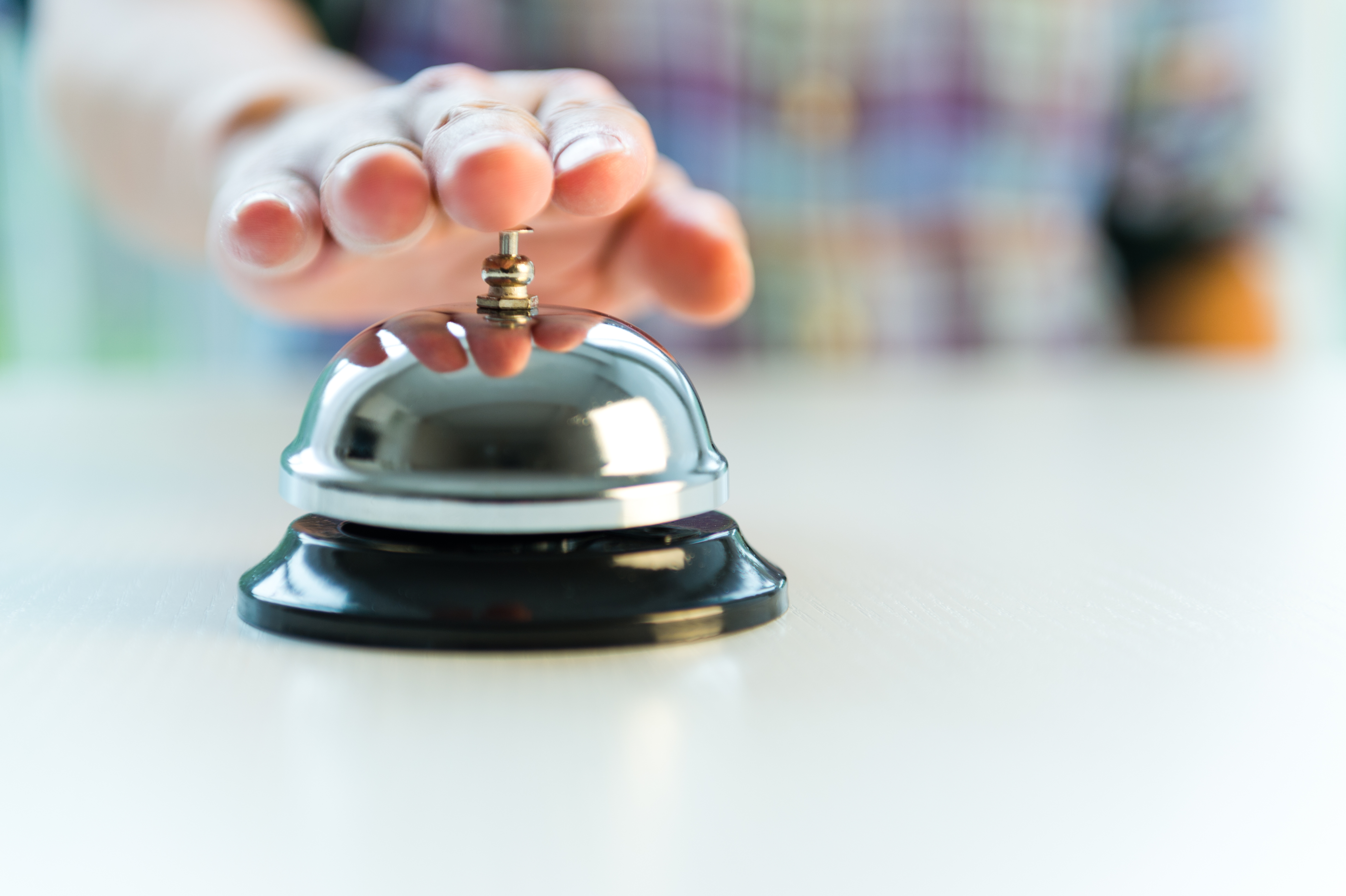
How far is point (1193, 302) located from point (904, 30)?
655mm

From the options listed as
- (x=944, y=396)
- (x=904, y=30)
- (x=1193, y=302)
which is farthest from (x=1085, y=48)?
(x=944, y=396)

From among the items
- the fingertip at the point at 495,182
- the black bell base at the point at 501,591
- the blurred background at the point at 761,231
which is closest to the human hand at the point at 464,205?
the fingertip at the point at 495,182

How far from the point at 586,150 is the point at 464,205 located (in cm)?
5

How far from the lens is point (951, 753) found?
251mm

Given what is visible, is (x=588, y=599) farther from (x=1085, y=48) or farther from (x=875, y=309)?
(x=1085, y=48)

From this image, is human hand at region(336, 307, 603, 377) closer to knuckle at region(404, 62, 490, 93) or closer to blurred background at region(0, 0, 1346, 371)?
knuckle at region(404, 62, 490, 93)

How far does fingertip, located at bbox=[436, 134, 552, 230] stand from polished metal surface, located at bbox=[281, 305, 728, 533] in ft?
0.10

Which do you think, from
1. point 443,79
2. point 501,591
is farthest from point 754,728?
point 443,79

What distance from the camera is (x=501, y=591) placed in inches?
12.5

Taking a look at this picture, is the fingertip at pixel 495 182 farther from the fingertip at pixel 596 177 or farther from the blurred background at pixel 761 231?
the blurred background at pixel 761 231

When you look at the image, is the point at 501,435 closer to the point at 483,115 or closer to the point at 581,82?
the point at 483,115

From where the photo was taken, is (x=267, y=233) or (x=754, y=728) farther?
(x=267, y=233)

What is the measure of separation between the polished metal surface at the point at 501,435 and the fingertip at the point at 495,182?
0.10ft

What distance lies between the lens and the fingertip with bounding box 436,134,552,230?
0.35 metres
